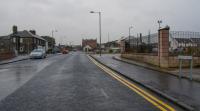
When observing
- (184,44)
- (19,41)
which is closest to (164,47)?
(184,44)

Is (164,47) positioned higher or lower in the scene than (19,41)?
lower

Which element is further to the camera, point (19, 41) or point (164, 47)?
point (19, 41)

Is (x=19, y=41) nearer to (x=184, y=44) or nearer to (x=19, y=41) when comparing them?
(x=19, y=41)

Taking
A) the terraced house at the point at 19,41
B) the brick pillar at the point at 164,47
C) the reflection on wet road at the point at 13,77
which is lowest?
the reflection on wet road at the point at 13,77

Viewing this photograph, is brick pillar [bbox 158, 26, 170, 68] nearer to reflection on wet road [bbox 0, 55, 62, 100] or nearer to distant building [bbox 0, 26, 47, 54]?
reflection on wet road [bbox 0, 55, 62, 100]

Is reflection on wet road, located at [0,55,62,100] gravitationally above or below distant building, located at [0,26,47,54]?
below

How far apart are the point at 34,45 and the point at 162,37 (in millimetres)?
90191

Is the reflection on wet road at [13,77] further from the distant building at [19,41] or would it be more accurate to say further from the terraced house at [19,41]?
the distant building at [19,41]

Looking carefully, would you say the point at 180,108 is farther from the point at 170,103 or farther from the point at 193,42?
the point at 193,42

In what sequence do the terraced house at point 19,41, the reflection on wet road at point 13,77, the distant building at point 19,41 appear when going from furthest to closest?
the distant building at point 19,41 → the terraced house at point 19,41 → the reflection on wet road at point 13,77

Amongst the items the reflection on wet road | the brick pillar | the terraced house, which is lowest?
the reflection on wet road

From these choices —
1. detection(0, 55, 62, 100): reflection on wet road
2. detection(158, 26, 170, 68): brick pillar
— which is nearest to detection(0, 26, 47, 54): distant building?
detection(0, 55, 62, 100): reflection on wet road

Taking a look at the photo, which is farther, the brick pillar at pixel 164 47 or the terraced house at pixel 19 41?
the terraced house at pixel 19 41

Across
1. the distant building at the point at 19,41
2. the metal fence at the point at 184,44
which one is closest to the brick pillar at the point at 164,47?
the metal fence at the point at 184,44
